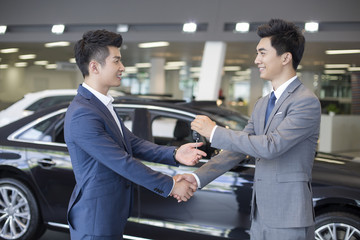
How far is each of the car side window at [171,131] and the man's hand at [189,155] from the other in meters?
1.46

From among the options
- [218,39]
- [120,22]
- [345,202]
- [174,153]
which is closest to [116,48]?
[174,153]

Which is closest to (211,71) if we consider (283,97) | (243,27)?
(243,27)

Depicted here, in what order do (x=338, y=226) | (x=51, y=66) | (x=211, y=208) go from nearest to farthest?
(x=338, y=226)
(x=211, y=208)
(x=51, y=66)

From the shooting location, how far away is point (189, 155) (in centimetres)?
270

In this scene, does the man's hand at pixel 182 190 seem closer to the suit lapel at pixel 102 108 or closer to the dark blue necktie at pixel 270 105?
the suit lapel at pixel 102 108

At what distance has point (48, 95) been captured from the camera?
8812 millimetres

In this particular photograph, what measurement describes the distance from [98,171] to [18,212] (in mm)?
2569

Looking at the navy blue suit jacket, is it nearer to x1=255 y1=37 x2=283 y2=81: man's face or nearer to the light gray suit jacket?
the light gray suit jacket

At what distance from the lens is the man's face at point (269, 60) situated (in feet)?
7.66

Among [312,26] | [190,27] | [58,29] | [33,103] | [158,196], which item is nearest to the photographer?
[158,196]

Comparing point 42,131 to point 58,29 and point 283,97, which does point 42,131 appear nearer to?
point 283,97

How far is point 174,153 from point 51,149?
6.28ft

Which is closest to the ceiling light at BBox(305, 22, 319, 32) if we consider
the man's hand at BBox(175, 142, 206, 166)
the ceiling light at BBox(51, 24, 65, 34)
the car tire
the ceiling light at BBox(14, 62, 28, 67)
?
the ceiling light at BBox(51, 24, 65, 34)

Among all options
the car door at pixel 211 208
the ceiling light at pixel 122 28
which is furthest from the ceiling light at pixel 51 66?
the car door at pixel 211 208
